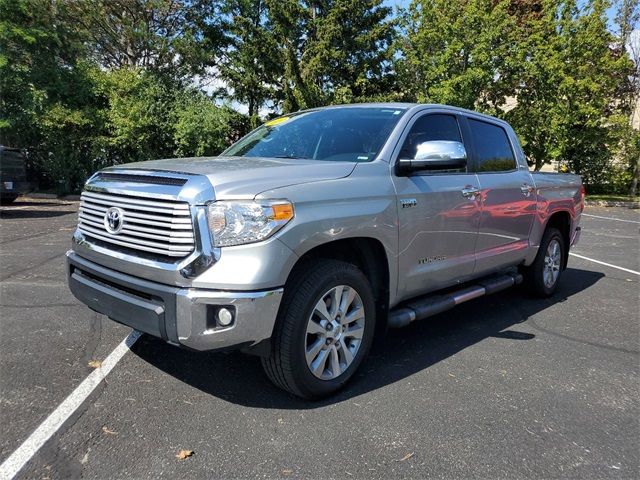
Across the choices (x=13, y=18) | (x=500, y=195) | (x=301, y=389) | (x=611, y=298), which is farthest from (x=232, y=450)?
(x=13, y=18)

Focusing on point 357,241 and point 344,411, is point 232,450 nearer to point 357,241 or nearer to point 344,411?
point 344,411

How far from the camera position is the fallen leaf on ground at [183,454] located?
8.68ft

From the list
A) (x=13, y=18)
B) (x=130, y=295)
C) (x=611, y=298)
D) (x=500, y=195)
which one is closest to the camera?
(x=130, y=295)

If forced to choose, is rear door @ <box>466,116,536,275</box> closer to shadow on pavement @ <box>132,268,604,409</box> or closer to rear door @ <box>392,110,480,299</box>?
rear door @ <box>392,110,480,299</box>

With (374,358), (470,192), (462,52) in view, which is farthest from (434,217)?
(462,52)

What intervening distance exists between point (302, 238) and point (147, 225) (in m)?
0.91

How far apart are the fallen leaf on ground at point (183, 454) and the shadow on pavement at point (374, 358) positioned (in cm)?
58

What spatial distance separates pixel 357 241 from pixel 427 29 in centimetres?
2282

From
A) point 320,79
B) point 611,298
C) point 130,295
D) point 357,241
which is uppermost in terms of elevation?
point 320,79

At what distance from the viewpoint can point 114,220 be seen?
321 centimetres

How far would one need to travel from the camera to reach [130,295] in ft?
10.0

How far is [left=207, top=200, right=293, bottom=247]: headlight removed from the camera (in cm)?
282

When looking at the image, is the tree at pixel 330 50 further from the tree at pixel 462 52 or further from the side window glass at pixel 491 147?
the side window glass at pixel 491 147

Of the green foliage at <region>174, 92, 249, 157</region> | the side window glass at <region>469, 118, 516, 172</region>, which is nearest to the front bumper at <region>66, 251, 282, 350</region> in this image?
the side window glass at <region>469, 118, 516, 172</region>
